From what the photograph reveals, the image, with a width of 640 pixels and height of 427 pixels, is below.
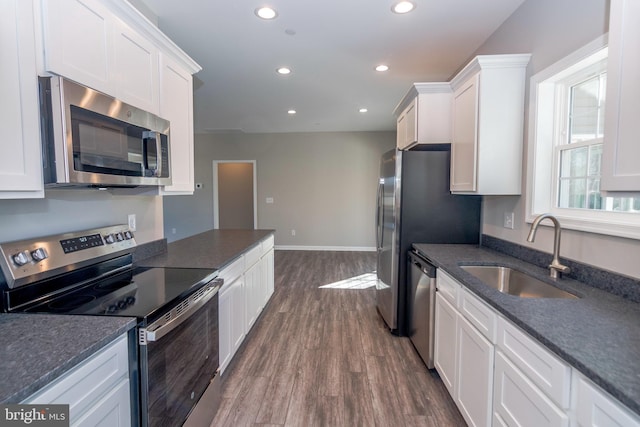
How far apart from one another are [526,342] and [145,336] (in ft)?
4.70

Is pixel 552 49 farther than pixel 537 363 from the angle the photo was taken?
Yes

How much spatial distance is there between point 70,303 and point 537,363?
184cm

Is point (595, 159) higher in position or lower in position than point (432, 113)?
lower

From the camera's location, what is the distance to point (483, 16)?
2363 millimetres

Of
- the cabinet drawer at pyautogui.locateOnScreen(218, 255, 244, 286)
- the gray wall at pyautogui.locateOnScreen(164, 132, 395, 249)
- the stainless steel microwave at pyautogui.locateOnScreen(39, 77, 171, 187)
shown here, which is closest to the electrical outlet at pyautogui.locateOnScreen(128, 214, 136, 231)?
the stainless steel microwave at pyautogui.locateOnScreen(39, 77, 171, 187)

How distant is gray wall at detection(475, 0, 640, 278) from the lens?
149 centimetres

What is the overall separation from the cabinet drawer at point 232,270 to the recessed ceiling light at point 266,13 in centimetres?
185

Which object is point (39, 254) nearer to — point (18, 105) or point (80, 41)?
point (18, 105)

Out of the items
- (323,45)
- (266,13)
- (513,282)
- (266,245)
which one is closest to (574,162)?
→ (513,282)

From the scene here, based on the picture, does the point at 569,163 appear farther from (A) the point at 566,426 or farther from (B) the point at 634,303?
(A) the point at 566,426

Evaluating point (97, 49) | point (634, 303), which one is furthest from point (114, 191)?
point (634, 303)

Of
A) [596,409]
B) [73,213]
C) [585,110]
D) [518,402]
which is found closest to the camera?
[596,409]

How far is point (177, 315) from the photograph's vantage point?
138cm

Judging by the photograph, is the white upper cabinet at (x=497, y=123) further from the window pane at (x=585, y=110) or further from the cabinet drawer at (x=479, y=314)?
the cabinet drawer at (x=479, y=314)
